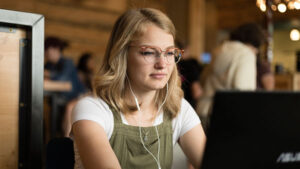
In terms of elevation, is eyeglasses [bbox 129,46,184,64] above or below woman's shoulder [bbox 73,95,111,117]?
above

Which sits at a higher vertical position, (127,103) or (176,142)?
(127,103)

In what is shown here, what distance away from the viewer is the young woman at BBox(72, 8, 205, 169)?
1.36 metres

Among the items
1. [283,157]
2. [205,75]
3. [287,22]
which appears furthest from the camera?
[287,22]

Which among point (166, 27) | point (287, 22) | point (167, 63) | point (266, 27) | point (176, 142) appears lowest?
point (176, 142)

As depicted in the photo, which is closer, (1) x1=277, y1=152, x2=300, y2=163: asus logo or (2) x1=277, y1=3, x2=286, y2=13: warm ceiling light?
Answer: (1) x1=277, y1=152, x2=300, y2=163: asus logo

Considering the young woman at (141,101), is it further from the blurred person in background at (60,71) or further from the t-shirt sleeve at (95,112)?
the blurred person in background at (60,71)

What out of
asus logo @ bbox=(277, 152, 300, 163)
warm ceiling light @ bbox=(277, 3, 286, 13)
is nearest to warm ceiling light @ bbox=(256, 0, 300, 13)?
warm ceiling light @ bbox=(277, 3, 286, 13)

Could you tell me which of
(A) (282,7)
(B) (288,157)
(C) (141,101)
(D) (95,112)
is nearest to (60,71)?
(A) (282,7)

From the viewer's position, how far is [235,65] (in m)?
2.96

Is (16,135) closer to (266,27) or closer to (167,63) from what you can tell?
(167,63)

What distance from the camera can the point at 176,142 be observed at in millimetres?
1548

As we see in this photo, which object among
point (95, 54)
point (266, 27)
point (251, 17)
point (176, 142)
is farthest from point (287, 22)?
point (176, 142)

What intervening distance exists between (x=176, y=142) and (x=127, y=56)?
39 cm

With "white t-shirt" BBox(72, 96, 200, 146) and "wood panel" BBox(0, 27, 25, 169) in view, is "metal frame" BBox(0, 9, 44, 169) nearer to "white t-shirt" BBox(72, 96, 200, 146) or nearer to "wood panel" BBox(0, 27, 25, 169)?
"wood panel" BBox(0, 27, 25, 169)
